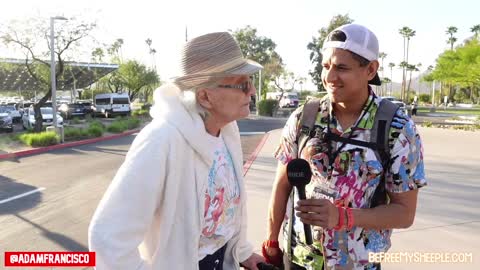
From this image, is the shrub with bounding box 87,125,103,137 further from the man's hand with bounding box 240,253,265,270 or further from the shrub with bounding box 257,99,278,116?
the man's hand with bounding box 240,253,265,270

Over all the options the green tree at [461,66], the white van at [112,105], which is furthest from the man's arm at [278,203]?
the white van at [112,105]

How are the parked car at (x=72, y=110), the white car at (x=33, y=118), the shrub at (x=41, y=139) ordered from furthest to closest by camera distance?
the parked car at (x=72, y=110) < the white car at (x=33, y=118) < the shrub at (x=41, y=139)

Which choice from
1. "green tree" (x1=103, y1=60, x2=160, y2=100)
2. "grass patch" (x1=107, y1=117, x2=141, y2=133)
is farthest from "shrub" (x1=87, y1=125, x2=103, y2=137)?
"green tree" (x1=103, y1=60, x2=160, y2=100)

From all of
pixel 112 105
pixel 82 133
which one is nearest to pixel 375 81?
pixel 82 133

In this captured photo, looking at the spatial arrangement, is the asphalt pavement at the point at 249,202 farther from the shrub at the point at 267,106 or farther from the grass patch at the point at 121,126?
the shrub at the point at 267,106

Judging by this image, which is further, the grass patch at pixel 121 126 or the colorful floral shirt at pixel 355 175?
the grass patch at pixel 121 126

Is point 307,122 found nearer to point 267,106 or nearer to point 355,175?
point 355,175

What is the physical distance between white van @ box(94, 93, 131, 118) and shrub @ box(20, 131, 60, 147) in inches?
723

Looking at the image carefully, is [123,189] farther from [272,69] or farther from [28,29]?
[272,69]

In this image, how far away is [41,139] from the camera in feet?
48.3

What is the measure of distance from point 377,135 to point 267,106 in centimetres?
3033

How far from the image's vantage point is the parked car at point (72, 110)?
31422 millimetres

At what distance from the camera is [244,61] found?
166cm

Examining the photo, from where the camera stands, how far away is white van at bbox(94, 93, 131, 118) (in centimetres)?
3394
